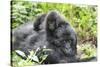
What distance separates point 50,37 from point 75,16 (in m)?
0.41

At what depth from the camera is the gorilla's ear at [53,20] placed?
2.17 meters

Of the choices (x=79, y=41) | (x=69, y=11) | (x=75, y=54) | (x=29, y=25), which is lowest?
(x=75, y=54)

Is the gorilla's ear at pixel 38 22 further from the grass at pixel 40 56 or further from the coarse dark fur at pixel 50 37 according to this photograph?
the grass at pixel 40 56

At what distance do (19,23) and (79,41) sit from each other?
0.76 meters

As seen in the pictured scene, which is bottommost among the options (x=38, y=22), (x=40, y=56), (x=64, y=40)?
(x=40, y=56)

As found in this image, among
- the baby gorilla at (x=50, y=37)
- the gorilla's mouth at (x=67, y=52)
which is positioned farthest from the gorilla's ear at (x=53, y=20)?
the gorilla's mouth at (x=67, y=52)

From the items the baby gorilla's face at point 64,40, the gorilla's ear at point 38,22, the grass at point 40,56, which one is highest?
the gorilla's ear at point 38,22

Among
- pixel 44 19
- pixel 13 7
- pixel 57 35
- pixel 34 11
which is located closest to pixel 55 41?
pixel 57 35

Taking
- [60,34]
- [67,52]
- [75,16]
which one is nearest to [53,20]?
[60,34]

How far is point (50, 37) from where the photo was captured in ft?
7.12

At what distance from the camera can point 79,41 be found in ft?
7.54

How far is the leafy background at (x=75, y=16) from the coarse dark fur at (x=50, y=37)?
0.20 ft

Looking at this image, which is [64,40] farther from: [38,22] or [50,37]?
[38,22]

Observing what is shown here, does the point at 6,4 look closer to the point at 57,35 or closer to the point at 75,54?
the point at 57,35
